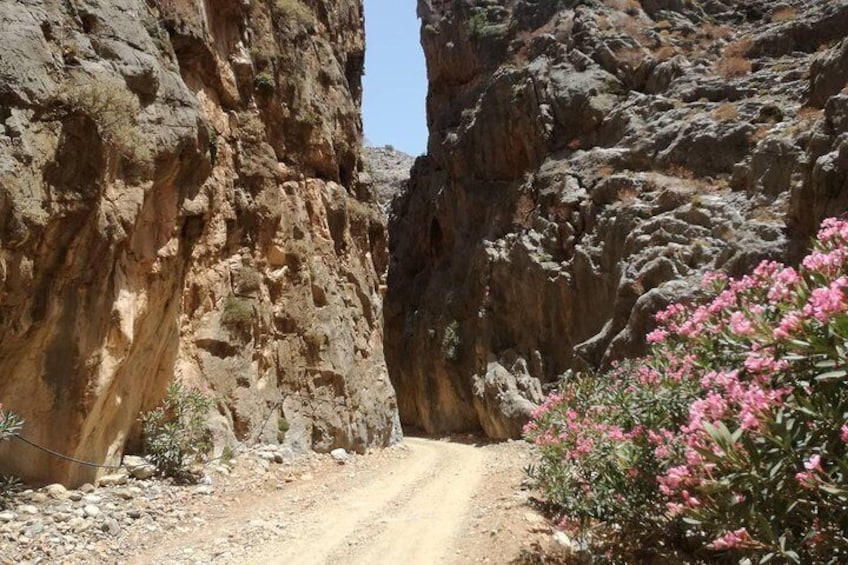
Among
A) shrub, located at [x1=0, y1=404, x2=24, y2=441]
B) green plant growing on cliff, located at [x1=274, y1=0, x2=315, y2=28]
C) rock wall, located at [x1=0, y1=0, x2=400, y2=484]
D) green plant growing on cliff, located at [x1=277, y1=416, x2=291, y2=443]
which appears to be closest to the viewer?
shrub, located at [x1=0, y1=404, x2=24, y2=441]

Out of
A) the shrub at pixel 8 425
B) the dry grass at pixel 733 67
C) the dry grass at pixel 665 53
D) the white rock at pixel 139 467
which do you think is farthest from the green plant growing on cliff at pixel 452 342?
the shrub at pixel 8 425

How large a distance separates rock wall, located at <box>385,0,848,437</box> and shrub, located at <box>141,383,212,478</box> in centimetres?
1367

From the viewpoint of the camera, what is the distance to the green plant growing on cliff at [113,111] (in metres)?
8.29

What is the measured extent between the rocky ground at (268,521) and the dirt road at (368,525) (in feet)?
0.05

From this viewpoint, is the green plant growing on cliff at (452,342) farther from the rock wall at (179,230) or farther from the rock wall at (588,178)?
the rock wall at (179,230)

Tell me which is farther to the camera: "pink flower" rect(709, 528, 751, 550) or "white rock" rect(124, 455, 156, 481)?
"white rock" rect(124, 455, 156, 481)

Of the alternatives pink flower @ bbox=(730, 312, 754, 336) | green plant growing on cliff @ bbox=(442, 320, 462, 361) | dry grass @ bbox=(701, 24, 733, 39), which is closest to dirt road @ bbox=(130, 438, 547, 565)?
pink flower @ bbox=(730, 312, 754, 336)

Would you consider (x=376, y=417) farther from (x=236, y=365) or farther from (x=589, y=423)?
(x=589, y=423)

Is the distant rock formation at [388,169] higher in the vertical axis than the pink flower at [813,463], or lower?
higher

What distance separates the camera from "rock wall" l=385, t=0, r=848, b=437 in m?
19.7

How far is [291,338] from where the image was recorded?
15.5 metres

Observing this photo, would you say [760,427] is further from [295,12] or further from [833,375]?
[295,12]

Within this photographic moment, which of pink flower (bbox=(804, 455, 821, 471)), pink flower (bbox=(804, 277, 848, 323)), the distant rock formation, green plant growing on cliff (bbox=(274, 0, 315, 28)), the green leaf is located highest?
the distant rock formation

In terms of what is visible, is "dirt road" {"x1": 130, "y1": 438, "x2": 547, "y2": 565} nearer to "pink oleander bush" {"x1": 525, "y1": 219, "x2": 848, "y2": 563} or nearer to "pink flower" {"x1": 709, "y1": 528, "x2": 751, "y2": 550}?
"pink oleander bush" {"x1": 525, "y1": 219, "x2": 848, "y2": 563}
